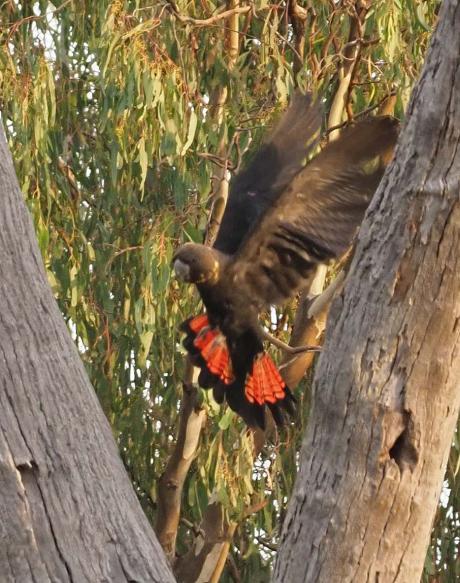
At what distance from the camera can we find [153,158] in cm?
496

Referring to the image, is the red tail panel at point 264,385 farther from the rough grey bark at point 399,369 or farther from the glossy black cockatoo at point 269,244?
the rough grey bark at point 399,369

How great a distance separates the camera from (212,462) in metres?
5.05

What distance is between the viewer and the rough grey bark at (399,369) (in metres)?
2.21

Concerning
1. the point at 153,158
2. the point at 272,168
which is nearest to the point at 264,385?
the point at 272,168

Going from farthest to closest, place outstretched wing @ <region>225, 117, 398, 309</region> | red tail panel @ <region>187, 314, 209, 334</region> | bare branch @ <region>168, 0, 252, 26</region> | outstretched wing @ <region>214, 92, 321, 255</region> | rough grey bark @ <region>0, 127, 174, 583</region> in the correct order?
bare branch @ <region>168, 0, 252, 26</region>, red tail panel @ <region>187, 314, 209, 334</region>, outstretched wing @ <region>214, 92, 321, 255</region>, outstretched wing @ <region>225, 117, 398, 309</region>, rough grey bark @ <region>0, 127, 174, 583</region>

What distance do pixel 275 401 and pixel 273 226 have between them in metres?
0.52

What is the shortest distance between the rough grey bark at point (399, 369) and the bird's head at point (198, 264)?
1542mm

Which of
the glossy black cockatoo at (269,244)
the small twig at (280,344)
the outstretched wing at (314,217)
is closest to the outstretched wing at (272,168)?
the glossy black cockatoo at (269,244)

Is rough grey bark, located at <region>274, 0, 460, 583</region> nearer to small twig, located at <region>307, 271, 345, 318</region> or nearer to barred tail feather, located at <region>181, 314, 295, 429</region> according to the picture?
barred tail feather, located at <region>181, 314, 295, 429</region>

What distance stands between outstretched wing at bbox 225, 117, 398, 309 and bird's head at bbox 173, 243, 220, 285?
0.22 feet

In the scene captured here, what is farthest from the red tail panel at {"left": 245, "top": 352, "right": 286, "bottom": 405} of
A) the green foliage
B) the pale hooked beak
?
the green foliage

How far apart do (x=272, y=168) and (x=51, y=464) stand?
1.89 meters

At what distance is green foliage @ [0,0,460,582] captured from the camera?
15.4ft

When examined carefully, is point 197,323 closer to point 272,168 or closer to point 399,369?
point 272,168
